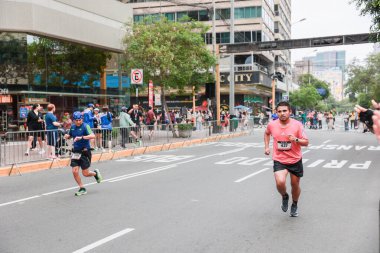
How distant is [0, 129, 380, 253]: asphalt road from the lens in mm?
5520

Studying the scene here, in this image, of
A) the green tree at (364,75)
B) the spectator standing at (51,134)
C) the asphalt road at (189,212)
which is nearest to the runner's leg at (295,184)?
the asphalt road at (189,212)

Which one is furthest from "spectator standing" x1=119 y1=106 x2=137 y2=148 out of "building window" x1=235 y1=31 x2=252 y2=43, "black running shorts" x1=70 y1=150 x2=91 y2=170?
"building window" x1=235 y1=31 x2=252 y2=43

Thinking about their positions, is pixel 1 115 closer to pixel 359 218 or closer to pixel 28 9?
pixel 28 9

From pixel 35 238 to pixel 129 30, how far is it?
22999 millimetres

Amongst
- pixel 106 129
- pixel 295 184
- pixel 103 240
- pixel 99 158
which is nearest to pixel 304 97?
pixel 106 129

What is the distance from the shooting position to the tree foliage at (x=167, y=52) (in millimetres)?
23014

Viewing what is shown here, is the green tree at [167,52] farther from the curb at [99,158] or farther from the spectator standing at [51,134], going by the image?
the spectator standing at [51,134]

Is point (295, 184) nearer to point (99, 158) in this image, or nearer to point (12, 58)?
point (99, 158)

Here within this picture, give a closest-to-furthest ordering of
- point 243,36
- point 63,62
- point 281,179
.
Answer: point 281,179 < point 63,62 < point 243,36

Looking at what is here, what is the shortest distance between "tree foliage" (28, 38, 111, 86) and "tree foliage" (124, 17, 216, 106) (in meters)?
2.74

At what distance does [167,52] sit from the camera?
22906mm

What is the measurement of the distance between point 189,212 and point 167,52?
16.6 meters

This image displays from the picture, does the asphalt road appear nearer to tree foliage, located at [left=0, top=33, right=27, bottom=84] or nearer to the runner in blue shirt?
the runner in blue shirt

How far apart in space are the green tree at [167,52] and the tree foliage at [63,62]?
8.85 ft
